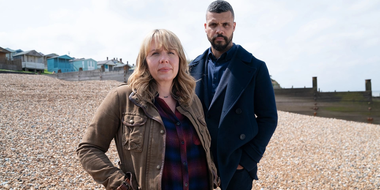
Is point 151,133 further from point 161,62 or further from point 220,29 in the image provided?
point 220,29

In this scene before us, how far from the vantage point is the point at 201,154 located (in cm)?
175

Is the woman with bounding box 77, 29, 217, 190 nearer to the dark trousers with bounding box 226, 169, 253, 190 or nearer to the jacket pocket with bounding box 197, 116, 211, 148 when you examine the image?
the jacket pocket with bounding box 197, 116, 211, 148

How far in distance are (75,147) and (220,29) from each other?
4.56 meters

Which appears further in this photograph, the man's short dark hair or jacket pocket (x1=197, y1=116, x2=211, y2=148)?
the man's short dark hair

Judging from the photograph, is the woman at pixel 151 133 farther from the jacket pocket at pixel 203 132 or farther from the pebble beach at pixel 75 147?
the pebble beach at pixel 75 147

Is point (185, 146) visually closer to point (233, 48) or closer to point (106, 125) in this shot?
point (106, 125)

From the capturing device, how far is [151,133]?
154cm

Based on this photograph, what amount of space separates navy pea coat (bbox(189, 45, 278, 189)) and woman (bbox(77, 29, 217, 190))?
37 centimetres

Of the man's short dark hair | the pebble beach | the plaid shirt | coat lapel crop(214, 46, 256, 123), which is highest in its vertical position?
the man's short dark hair

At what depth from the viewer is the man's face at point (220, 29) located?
7.52 feet

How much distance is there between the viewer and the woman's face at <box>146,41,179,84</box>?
5.46ft

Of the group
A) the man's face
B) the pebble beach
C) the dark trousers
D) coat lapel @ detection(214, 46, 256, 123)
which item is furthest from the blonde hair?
the pebble beach

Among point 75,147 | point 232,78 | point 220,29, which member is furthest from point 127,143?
point 75,147

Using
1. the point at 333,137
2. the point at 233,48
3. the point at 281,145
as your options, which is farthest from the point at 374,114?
the point at 233,48
